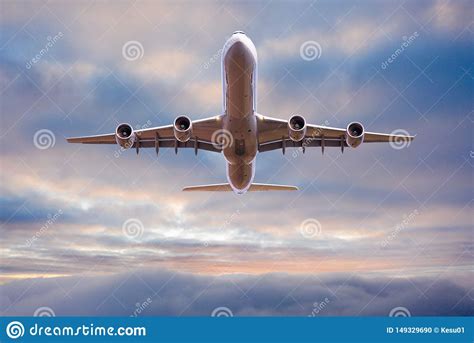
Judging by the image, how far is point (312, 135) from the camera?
29359mm

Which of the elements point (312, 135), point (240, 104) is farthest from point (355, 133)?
point (240, 104)

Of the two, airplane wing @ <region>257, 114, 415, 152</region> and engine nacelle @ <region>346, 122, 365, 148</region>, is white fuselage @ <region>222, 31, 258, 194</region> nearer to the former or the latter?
airplane wing @ <region>257, 114, 415, 152</region>

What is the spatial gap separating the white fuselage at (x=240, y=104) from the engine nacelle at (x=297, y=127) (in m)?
2.00

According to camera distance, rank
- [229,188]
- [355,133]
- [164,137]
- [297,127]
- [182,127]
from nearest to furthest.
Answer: [182,127]
[297,127]
[355,133]
[164,137]
[229,188]

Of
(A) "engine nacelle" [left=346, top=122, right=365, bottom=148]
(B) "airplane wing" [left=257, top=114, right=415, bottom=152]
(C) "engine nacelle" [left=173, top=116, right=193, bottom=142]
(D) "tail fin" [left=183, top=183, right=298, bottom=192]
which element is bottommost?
(A) "engine nacelle" [left=346, top=122, right=365, bottom=148]

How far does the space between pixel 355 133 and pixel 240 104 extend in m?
6.31

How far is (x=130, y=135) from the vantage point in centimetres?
2612

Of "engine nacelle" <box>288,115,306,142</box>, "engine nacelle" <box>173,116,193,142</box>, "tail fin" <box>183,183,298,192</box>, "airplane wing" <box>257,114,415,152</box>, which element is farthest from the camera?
"tail fin" <box>183,183,298,192</box>

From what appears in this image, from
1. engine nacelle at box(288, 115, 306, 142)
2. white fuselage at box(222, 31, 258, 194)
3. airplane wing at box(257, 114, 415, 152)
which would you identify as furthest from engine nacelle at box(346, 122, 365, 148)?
white fuselage at box(222, 31, 258, 194)

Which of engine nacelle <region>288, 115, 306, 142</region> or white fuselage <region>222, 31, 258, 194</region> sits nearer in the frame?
white fuselage <region>222, 31, 258, 194</region>

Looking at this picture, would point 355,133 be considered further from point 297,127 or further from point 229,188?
point 229,188

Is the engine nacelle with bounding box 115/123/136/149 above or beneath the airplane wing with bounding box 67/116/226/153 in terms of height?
beneath

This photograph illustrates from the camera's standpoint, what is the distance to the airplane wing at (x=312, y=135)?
1108 inches

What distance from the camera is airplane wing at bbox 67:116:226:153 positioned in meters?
27.7
